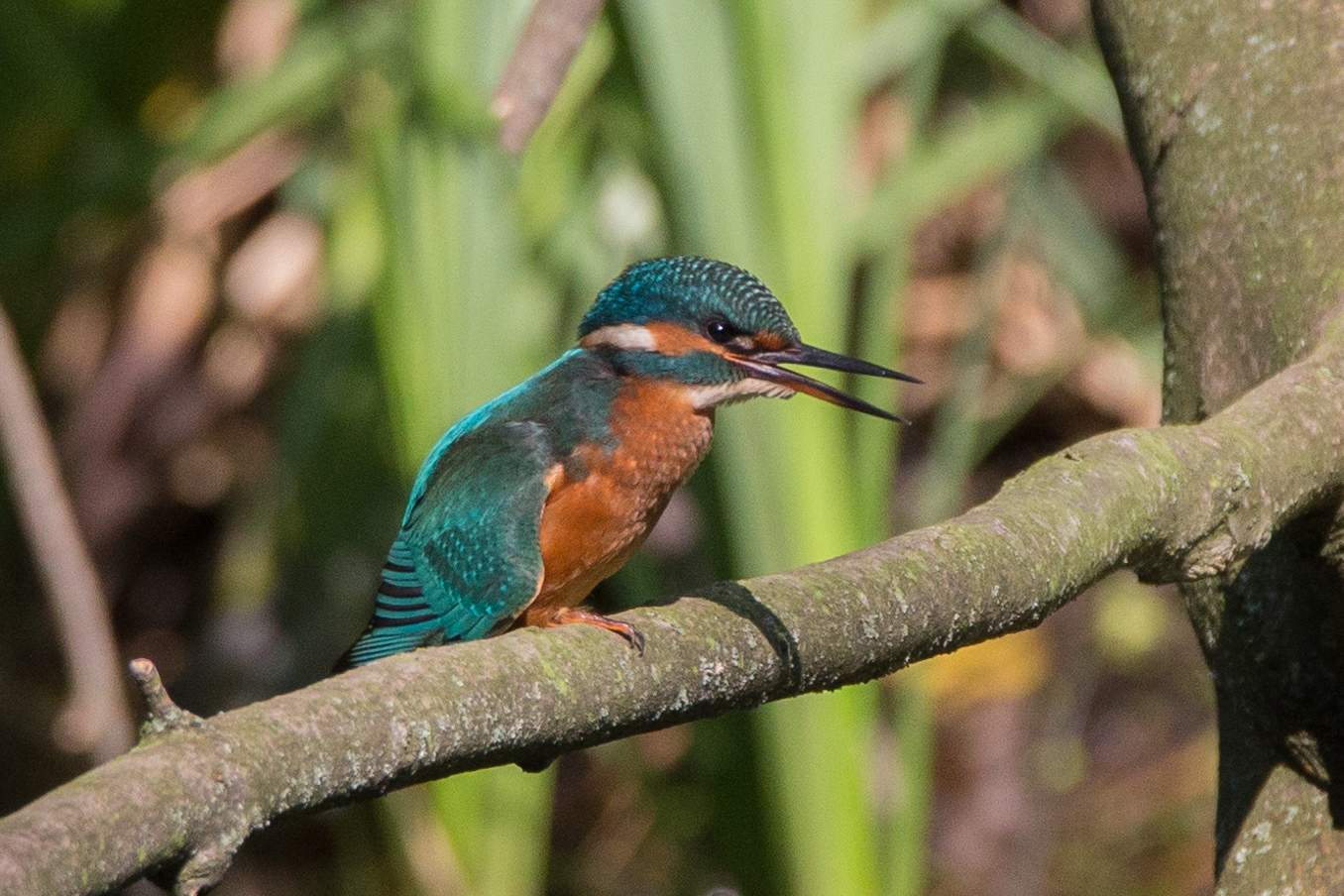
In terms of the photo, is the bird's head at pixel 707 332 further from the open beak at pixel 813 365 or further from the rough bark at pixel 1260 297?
the rough bark at pixel 1260 297

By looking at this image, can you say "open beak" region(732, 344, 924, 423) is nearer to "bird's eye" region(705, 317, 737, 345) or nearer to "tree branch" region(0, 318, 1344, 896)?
"bird's eye" region(705, 317, 737, 345)

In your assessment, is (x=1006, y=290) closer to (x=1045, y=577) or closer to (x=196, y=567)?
(x=196, y=567)

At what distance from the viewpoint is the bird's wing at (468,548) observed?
1.81 m

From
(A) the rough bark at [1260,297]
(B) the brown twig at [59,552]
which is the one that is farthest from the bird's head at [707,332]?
(B) the brown twig at [59,552]

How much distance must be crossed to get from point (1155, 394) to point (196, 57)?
8.87 ft

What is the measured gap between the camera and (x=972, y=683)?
423 cm

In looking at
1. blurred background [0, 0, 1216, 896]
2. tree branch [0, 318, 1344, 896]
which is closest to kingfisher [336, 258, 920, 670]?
blurred background [0, 0, 1216, 896]

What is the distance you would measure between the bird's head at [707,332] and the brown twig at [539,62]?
9.3 inches

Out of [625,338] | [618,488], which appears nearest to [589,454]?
[618,488]

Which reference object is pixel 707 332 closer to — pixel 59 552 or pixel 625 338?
pixel 625 338

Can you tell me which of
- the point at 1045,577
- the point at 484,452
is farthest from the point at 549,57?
the point at 1045,577

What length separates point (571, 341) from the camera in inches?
134

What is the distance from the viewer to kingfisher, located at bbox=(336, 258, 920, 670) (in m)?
1.80

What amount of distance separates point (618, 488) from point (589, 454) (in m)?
0.06
